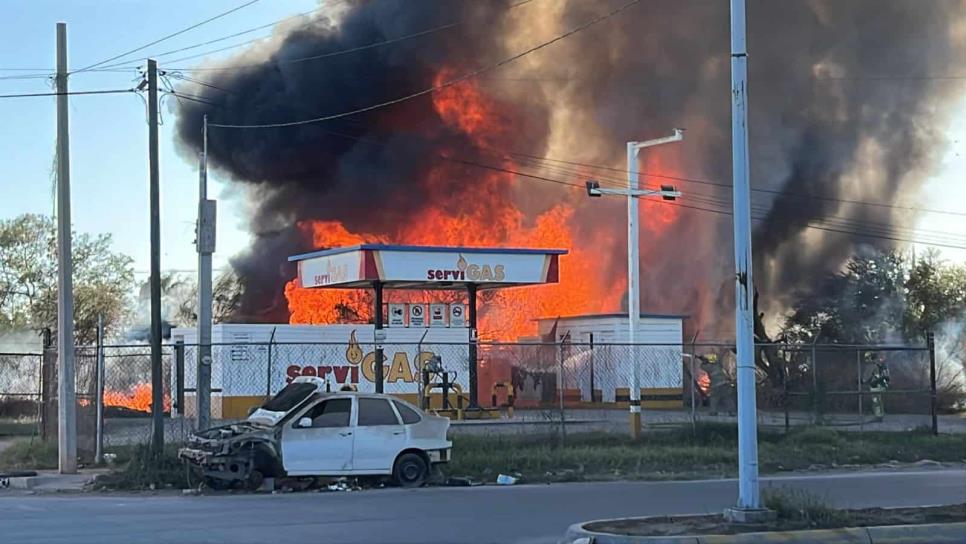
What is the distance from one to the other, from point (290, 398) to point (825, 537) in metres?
8.81

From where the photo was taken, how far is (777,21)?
5828 cm

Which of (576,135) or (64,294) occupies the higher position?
(576,135)

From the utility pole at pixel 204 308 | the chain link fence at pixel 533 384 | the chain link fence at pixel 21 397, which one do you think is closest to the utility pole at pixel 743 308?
the chain link fence at pixel 533 384

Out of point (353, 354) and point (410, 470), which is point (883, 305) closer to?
point (353, 354)

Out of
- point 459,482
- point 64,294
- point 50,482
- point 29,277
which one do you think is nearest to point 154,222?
point 64,294

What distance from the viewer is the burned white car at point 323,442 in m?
16.3

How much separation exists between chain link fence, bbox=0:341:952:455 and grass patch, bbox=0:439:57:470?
3.19 feet

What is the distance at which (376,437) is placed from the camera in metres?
16.9

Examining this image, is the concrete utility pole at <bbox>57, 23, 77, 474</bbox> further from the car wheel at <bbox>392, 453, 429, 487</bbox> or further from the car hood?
the car wheel at <bbox>392, 453, 429, 487</bbox>

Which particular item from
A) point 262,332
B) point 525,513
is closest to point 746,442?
point 525,513

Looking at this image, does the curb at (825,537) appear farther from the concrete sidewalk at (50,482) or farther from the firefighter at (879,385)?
the firefighter at (879,385)

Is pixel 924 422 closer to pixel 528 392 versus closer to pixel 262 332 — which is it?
pixel 528 392

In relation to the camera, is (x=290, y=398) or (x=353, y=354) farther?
(x=353, y=354)

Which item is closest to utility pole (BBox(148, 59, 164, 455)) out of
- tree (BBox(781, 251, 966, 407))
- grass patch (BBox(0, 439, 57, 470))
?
grass patch (BBox(0, 439, 57, 470))
